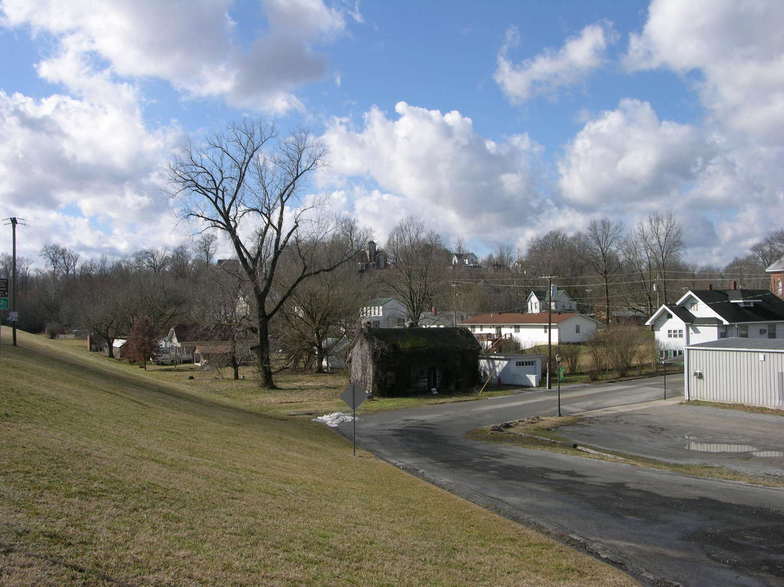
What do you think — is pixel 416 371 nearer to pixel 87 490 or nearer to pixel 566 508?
pixel 566 508

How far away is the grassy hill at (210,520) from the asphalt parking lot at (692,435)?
1032cm

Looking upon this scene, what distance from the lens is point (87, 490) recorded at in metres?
7.85

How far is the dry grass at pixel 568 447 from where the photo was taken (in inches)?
646

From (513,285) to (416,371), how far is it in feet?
180

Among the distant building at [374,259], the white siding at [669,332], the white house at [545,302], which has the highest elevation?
the distant building at [374,259]

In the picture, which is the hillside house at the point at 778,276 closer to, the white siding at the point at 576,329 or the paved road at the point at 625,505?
the white siding at the point at 576,329

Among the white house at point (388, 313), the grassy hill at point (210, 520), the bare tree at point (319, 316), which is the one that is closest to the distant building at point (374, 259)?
the white house at point (388, 313)

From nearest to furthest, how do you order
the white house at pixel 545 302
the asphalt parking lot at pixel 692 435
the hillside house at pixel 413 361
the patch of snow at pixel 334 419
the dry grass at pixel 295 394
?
1. the asphalt parking lot at pixel 692 435
2. the patch of snow at pixel 334 419
3. the dry grass at pixel 295 394
4. the hillside house at pixel 413 361
5. the white house at pixel 545 302

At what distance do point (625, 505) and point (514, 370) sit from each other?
30273 mm

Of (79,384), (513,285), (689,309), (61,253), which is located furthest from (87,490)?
(61,253)

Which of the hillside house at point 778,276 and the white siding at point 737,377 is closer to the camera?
the white siding at point 737,377

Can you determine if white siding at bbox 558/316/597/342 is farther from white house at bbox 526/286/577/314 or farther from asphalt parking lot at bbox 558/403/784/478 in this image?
asphalt parking lot at bbox 558/403/784/478

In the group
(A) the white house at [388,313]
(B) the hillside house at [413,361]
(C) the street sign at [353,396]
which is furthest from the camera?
(A) the white house at [388,313]

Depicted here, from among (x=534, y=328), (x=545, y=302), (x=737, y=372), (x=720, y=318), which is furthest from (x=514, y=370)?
(x=545, y=302)
